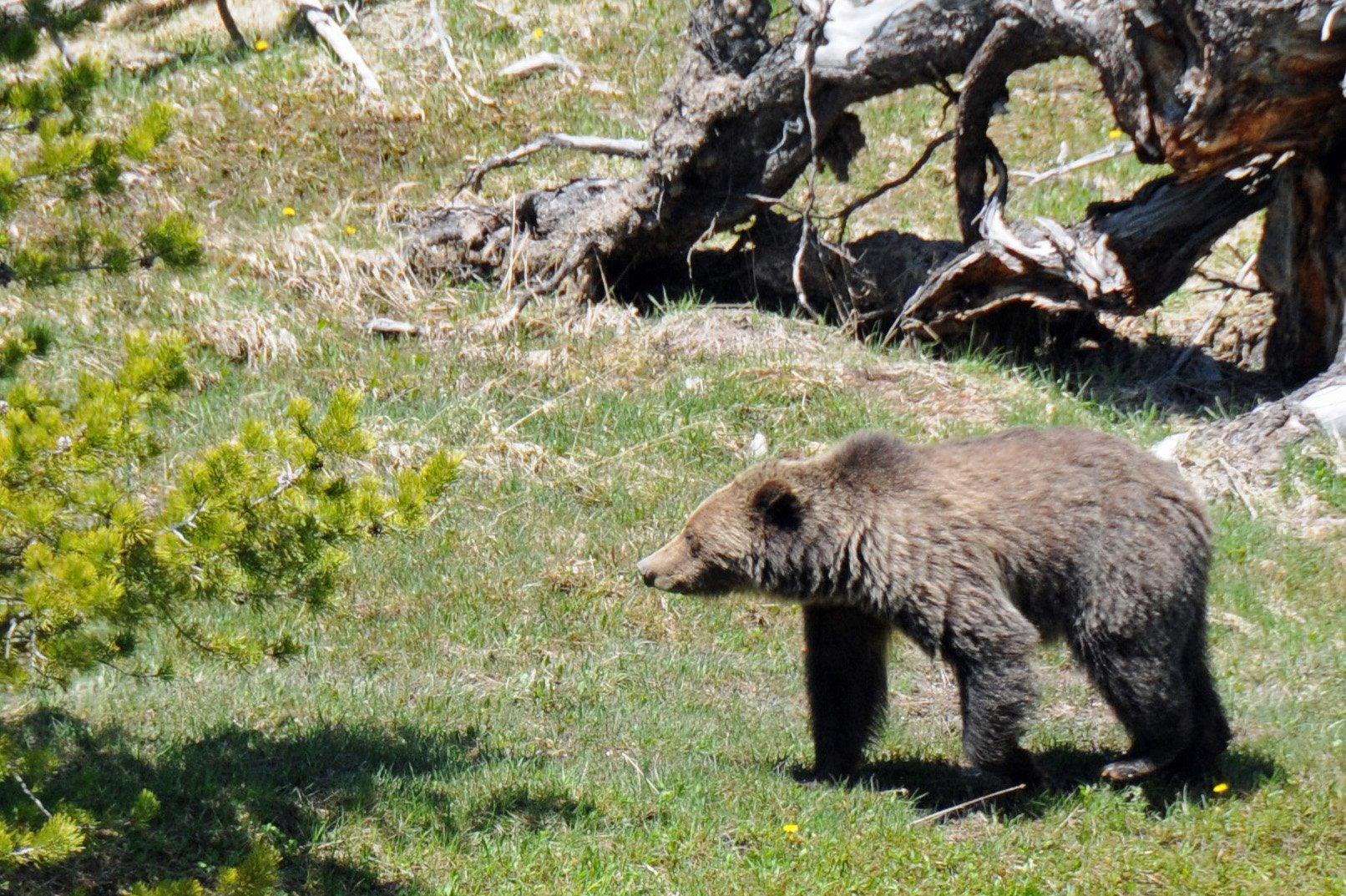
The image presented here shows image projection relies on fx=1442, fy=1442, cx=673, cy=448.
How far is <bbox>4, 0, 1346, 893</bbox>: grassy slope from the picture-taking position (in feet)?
19.4

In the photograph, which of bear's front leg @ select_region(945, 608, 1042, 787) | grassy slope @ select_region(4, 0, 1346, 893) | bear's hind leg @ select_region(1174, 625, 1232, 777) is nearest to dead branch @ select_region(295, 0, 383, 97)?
grassy slope @ select_region(4, 0, 1346, 893)

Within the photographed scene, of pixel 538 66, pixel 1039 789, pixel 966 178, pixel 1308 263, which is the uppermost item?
pixel 538 66

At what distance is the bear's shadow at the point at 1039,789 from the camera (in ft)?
21.0

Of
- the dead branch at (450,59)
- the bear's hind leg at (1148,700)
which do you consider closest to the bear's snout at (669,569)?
the bear's hind leg at (1148,700)

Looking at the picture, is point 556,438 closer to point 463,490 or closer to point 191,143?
point 463,490

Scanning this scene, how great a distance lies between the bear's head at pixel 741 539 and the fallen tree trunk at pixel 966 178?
14.2 ft

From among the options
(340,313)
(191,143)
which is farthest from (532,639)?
(191,143)

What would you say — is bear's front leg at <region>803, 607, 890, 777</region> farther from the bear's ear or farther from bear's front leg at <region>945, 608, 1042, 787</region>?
bear's front leg at <region>945, 608, 1042, 787</region>

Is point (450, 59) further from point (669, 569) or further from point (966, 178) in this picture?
point (669, 569)

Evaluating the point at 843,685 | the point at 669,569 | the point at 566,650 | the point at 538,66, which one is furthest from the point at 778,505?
the point at 538,66

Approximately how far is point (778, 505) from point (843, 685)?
35.4 inches

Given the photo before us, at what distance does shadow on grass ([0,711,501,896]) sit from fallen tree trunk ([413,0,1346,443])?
232 inches

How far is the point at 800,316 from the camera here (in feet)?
39.5

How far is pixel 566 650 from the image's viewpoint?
812cm
